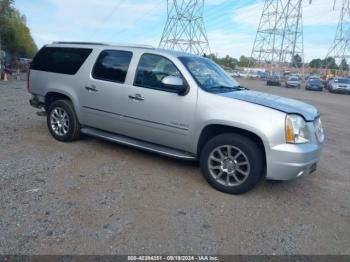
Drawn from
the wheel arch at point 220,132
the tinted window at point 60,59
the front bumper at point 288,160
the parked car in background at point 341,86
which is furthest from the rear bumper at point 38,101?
the parked car in background at point 341,86

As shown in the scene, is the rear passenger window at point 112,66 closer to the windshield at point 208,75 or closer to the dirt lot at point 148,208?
the windshield at point 208,75

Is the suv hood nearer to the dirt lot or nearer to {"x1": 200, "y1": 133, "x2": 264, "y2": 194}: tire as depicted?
{"x1": 200, "y1": 133, "x2": 264, "y2": 194}: tire

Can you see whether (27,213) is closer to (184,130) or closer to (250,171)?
(184,130)

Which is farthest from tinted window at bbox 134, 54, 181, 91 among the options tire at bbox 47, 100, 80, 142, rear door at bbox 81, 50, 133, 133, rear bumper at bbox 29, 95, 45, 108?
rear bumper at bbox 29, 95, 45, 108

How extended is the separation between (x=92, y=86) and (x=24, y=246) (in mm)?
3134

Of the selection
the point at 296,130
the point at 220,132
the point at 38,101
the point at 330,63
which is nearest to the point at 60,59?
the point at 38,101

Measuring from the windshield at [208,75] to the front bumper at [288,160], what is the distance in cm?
130

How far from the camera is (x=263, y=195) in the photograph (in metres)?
4.39

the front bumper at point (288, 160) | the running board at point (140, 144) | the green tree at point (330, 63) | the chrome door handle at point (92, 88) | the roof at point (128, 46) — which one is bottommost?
the running board at point (140, 144)

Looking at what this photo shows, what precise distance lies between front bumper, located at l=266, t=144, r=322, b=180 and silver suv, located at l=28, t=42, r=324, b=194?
0.01m

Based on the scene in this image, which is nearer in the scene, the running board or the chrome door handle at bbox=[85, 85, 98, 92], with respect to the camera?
the running board

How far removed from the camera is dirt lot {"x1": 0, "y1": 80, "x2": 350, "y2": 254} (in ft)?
10.2

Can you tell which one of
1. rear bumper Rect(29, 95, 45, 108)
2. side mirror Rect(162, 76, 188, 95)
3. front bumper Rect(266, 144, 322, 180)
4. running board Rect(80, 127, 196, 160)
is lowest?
running board Rect(80, 127, 196, 160)

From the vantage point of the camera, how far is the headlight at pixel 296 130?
3.94 meters
